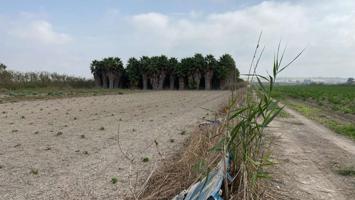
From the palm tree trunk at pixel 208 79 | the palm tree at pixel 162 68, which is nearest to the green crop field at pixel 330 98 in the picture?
the palm tree trunk at pixel 208 79

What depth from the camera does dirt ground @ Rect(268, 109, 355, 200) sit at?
5.08 m

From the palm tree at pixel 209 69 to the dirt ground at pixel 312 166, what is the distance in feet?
139

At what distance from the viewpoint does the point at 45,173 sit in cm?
577

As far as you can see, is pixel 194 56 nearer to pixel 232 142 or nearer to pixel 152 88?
pixel 152 88

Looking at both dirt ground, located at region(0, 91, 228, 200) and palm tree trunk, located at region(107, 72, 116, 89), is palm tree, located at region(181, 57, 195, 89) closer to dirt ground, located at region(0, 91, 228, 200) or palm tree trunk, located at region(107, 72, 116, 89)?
palm tree trunk, located at region(107, 72, 116, 89)

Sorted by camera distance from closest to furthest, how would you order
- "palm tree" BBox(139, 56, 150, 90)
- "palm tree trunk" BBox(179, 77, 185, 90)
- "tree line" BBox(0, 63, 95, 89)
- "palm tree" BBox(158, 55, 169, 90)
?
1. "tree line" BBox(0, 63, 95, 89)
2. "palm tree" BBox(158, 55, 169, 90)
3. "palm tree" BBox(139, 56, 150, 90)
4. "palm tree trunk" BBox(179, 77, 185, 90)

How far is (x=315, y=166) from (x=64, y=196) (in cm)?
461

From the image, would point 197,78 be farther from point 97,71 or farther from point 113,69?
point 97,71

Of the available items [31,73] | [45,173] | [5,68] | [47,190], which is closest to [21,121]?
[45,173]

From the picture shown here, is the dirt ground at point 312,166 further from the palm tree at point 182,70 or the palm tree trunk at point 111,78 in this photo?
the palm tree trunk at point 111,78

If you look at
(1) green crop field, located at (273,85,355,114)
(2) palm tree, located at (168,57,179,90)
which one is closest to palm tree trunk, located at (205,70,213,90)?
(2) palm tree, located at (168,57,179,90)

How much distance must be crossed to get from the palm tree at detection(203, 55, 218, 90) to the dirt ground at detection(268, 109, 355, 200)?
42287mm

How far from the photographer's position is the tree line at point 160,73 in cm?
5372

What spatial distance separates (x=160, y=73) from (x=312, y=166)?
166 ft
